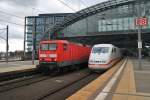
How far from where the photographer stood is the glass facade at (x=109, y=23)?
64500mm

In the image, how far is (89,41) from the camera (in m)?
76.2

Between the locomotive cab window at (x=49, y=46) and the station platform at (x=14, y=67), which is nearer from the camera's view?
the station platform at (x=14, y=67)

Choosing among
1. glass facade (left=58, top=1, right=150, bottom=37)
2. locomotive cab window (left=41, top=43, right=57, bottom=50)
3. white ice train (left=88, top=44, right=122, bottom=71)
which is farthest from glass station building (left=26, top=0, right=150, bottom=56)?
locomotive cab window (left=41, top=43, right=57, bottom=50)

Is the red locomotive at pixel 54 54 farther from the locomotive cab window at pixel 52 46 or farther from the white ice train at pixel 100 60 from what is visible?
the white ice train at pixel 100 60

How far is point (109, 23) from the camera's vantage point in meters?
67.3

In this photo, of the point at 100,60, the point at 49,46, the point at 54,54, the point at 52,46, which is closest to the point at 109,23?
the point at 100,60

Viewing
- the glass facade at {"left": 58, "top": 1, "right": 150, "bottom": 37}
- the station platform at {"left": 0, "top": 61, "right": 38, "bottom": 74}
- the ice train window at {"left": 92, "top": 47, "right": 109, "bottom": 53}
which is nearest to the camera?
the station platform at {"left": 0, "top": 61, "right": 38, "bottom": 74}

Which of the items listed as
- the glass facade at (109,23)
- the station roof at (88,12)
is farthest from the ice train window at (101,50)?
the station roof at (88,12)

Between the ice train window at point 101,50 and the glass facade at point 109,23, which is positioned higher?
the glass facade at point 109,23

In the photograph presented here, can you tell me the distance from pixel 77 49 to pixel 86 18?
152ft

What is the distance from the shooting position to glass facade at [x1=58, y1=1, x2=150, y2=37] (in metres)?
64.5

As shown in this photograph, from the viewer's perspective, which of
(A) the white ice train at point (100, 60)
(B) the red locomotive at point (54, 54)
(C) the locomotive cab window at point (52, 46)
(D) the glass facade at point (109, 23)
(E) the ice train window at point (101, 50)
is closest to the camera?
(B) the red locomotive at point (54, 54)

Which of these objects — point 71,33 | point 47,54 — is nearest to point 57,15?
point 71,33

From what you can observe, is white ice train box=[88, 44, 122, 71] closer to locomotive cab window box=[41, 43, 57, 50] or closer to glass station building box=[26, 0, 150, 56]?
locomotive cab window box=[41, 43, 57, 50]
